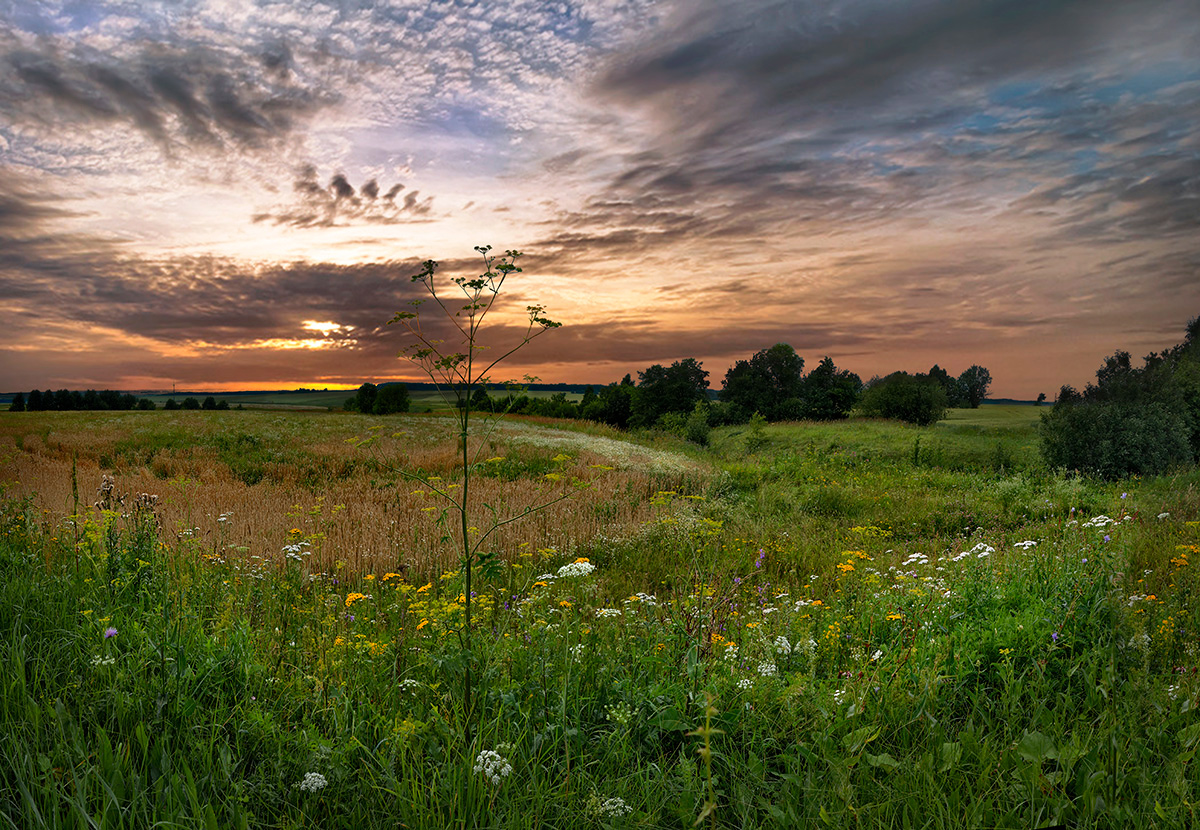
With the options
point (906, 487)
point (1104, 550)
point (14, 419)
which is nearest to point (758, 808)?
point (1104, 550)

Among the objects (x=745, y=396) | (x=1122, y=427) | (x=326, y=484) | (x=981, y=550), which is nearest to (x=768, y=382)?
(x=745, y=396)

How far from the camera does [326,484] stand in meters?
17.6

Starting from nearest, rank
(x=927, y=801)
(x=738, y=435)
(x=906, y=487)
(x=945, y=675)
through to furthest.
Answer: (x=927, y=801)
(x=945, y=675)
(x=906, y=487)
(x=738, y=435)

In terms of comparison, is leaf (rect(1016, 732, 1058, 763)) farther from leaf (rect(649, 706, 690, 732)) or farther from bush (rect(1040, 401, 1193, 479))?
bush (rect(1040, 401, 1193, 479))

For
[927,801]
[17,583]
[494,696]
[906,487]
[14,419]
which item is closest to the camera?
[927,801]

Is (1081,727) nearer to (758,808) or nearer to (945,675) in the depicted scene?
(945,675)

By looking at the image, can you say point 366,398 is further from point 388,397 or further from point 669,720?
point 669,720

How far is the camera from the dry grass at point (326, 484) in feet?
30.7

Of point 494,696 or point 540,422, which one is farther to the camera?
point 540,422

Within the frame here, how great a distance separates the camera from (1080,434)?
21156mm

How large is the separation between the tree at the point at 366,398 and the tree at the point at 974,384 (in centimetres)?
8484

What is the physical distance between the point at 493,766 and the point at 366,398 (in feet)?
201

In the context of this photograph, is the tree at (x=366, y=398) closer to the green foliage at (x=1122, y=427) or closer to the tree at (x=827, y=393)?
the tree at (x=827, y=393)

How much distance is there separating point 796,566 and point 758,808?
682cm
